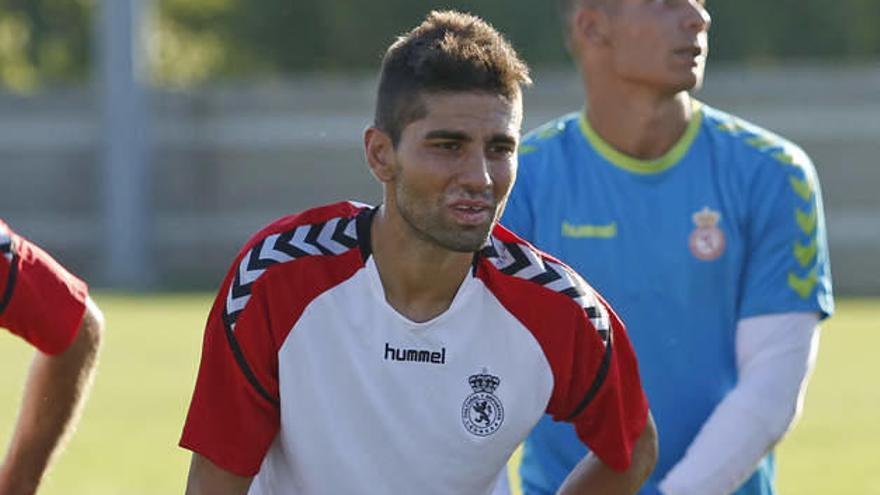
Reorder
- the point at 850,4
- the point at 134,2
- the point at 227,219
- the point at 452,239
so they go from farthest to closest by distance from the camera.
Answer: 1. the point at 850,4
2. the point at 227,219
3. the point at 134,2
4. the point at 452,239

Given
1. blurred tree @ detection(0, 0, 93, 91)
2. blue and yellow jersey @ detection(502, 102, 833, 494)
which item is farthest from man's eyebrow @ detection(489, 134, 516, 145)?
blurred tree @ detection(0, 0, 93, 91)

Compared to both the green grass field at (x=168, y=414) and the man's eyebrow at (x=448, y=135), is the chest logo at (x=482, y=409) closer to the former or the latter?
the man's eyebrow at (x=448, y=135)

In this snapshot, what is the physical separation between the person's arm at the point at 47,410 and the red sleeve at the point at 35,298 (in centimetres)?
4

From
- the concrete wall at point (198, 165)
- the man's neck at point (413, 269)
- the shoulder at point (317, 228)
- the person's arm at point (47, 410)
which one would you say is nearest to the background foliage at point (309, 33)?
the concrete wall at point (198, 165)

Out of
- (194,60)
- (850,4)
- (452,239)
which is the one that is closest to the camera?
(452,239)

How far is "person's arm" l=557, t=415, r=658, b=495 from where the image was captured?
479cm

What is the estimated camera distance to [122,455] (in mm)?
14422

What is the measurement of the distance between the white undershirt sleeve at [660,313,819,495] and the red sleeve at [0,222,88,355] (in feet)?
5.36

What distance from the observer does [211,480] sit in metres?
4.52

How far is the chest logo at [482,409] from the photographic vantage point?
4.62 metres

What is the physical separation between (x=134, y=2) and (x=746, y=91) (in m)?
10.5

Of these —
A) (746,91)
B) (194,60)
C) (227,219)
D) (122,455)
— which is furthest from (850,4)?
(122,455)

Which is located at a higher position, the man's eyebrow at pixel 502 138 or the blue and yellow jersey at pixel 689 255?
the man's eyebrow at pixel 502 138

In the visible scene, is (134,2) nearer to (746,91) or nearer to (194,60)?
(746,91)
